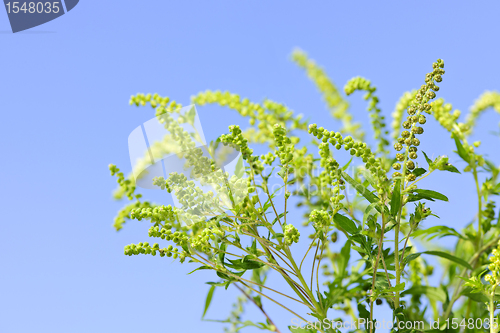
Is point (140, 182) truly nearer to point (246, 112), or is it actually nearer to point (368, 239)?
point (246, 112)

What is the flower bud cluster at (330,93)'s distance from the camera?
4.27 feet

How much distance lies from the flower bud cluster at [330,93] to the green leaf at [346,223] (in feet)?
1.39

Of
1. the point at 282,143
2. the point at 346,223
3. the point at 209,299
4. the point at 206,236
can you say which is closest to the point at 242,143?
the point at 282,143

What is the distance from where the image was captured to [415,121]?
0.78 m

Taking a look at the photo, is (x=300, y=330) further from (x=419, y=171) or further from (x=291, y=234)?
(x=419, y=171)

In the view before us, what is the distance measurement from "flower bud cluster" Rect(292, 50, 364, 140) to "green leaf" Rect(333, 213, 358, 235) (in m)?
0.42

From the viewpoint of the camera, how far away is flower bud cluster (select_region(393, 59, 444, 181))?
2.53 ft

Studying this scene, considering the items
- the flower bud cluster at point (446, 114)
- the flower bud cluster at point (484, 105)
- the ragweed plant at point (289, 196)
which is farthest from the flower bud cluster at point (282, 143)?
the flower bud cluster at point (484, 105)

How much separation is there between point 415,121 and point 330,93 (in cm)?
73

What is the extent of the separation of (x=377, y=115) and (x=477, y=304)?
68 centimetres

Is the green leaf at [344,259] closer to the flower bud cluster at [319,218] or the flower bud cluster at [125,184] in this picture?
the flower bud cluster at [319,218]

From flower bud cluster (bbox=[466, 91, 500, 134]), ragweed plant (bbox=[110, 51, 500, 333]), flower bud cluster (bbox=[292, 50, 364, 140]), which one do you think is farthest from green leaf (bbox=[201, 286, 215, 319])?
flower bud cluster (bbox=[466, 91, 500, 134])

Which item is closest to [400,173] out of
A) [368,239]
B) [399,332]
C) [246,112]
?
[368,239]

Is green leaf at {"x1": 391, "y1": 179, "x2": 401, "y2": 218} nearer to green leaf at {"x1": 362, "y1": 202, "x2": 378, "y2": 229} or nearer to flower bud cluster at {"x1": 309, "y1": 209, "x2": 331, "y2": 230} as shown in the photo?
green leaf at {"x1": 362, "y1": 202, "x2": 378, "y2": 229}
